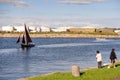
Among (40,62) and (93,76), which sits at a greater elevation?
(93,76)

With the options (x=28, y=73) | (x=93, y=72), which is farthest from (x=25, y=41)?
(x=93, y=72)

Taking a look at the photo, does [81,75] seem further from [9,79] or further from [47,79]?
[9,79]

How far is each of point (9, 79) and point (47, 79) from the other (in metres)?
9.87

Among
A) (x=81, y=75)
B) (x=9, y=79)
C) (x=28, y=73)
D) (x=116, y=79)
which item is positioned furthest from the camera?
(x=28, y=73)

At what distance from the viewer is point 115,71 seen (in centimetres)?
3772

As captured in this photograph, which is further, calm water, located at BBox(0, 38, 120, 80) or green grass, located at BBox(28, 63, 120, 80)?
calm water, located at BBox(0, 38, 120, 80)

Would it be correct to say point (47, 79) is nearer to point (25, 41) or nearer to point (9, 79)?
point (9, 79)

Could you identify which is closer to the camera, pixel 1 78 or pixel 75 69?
pixel 75 69

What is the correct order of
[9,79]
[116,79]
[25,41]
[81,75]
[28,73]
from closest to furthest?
[116,79], [81,75], [9,79], [28,73], [25,41]

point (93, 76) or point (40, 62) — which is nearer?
point (93, 76)

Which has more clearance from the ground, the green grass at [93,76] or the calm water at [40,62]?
the green grass at [93,76]

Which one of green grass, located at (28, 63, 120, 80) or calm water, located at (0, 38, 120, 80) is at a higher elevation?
green grass, located at (28, 63, 120, 80)

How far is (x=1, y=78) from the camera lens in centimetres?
4597

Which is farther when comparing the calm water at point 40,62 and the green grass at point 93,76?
the calm water at point 40,62
